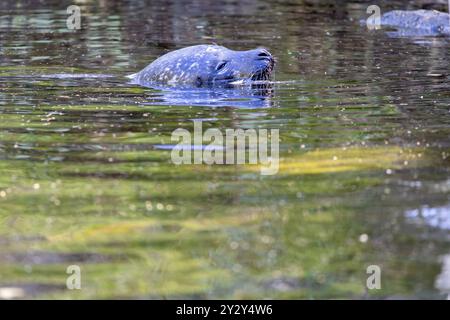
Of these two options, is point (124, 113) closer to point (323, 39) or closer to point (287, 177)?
point (287, 177)

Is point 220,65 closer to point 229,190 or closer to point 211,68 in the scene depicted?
point 211,68

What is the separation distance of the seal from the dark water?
0.36 m

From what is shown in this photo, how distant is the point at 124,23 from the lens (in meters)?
17.4

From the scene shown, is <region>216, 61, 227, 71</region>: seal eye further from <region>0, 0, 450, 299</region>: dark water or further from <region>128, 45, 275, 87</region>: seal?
<region>0, 0, 450, 299</region>: dark water

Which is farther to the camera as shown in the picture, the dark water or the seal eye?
the seal eye

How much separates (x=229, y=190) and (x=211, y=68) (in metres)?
4.88

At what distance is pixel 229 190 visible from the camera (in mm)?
5898

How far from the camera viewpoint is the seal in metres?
10.5

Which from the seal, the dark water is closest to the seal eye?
the seal

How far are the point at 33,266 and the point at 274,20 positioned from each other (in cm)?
1343

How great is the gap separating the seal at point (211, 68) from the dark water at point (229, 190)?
360mm

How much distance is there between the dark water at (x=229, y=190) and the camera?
4.56 metres
